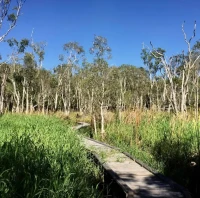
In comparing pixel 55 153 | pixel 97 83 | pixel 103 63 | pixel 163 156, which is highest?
pixel 103 63

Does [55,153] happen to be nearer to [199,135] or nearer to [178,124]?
[199,135]

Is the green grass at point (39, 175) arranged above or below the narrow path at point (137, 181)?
above

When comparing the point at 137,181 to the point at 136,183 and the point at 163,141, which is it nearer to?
the point at 136,183

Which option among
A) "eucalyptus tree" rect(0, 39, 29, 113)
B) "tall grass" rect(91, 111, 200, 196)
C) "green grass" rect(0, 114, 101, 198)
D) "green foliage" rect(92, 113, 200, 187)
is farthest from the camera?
"eucalyptus tree" rect(0, 39, 29, 113)

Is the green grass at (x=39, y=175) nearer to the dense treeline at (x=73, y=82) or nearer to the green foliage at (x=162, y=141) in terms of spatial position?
the green foliage at (x=162, y=141)

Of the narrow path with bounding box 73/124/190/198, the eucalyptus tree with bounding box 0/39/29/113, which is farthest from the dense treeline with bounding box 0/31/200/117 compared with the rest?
the narrow path with bounding box 73/124/190/198

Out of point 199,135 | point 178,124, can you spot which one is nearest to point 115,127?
point 178,124

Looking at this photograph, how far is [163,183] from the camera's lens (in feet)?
17.2

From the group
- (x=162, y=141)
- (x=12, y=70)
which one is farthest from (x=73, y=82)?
(x=162, y=141)

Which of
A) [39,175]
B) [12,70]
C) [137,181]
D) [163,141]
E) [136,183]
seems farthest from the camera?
[12,70]

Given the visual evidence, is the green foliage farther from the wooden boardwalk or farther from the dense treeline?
the dense treeline

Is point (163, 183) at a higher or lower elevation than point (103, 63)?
lower

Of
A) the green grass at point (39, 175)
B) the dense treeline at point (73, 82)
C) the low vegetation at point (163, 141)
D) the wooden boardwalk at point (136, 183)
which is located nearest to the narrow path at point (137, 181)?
the wooden boardwalk at point (136, 183)

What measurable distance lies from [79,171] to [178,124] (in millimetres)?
5020
